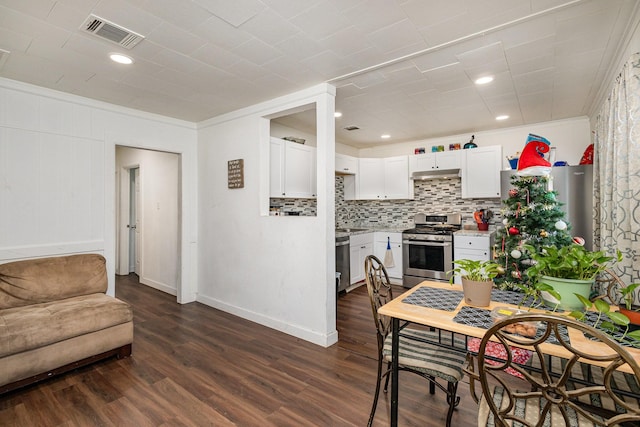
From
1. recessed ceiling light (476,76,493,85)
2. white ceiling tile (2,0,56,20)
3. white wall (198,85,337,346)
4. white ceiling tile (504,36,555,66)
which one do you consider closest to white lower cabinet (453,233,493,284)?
recessed ceiling light (476,76,493,85)

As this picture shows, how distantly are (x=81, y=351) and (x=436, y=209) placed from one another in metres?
5.01

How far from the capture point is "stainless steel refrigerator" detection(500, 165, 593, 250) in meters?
3.53

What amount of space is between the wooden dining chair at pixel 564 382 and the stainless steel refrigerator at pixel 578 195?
2.68 metres

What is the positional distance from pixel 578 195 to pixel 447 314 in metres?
3.21

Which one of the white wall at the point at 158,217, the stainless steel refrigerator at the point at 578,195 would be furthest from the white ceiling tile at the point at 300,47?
the stainless steel refrigerator at the point at 578,195

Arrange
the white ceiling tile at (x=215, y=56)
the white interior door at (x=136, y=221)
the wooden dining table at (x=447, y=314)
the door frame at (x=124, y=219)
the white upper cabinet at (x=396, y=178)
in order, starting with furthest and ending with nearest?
the door frame at (x=124, y=219)
the white interior door at (x=136, y=221)
the white upper cabinet at (x=396, y=178)
the white ceiling tile at (x=215, y=56)
the wooden dining table at (x=447, y=314)

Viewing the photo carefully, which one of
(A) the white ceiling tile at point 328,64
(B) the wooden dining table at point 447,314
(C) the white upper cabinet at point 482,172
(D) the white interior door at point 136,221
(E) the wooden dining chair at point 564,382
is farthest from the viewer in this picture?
(D) the white interior door at point 136,221

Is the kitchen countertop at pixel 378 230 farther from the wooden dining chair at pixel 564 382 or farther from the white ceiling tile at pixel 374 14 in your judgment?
the wooden dining chair at pixel 564 382

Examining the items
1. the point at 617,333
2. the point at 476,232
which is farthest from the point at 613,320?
the point at 476,232

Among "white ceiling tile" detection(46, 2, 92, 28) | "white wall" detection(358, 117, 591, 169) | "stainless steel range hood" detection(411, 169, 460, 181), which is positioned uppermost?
"white ceiling tile" detection(46, 2, 92, 28)

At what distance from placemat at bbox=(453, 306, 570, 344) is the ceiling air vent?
2.70 metres

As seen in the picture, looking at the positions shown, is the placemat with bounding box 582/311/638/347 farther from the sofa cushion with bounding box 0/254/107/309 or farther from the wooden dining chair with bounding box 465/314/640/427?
the sofa cushion with bounding box 0/254/107/309

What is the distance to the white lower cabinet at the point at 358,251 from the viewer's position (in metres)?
4.76

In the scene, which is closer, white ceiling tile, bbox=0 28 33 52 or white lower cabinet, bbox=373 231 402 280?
white ceiling tile, bbox=0 28 33 52
